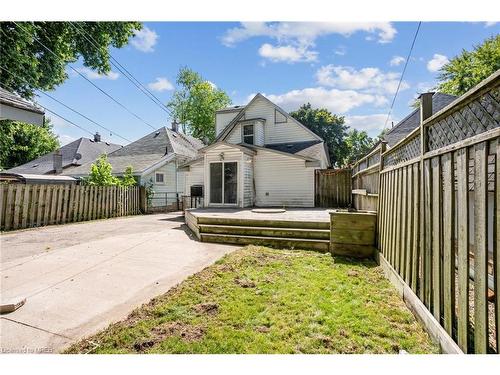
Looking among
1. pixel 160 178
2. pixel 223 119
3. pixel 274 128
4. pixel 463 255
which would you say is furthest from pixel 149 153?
pixel 463 255

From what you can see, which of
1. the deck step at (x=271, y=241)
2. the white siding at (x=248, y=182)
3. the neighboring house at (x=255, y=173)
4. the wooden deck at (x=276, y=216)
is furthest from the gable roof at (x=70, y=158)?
the deck step at (x=271, y=241)

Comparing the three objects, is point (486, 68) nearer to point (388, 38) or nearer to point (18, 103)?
point (388, 38)

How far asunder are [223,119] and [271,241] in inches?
517

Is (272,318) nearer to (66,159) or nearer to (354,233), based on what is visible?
(354,233)

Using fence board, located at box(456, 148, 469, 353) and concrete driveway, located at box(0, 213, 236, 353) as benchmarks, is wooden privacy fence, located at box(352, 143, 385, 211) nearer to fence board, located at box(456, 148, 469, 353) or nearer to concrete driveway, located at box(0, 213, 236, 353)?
fence board, located at box(456, 148, 469, 353)

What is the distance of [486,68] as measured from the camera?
1808cm

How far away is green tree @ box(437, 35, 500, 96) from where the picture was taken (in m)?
18.1

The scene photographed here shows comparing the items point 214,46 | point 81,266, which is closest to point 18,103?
point 81,266

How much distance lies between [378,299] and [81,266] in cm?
448

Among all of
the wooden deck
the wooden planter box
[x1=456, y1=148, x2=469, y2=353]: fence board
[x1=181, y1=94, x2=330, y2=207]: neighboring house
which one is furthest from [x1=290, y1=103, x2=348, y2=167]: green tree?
[x1=456, y1=148, x2=469, y2=353]: fence board

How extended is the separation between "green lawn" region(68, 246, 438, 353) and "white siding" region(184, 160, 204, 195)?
10.6 m

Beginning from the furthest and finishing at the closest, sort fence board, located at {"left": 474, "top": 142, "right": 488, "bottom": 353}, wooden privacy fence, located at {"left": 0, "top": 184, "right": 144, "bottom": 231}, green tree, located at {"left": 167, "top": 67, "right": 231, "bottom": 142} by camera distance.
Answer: green tree, located at {"left": 167, "top": 67, "right": 231, "bottom": 142} → wooden privacy fence, located at {"left": 0, "top": 184, "right": 144, "bottom": 231} → fence board, located at {"left": 474, "top": 142, "right": 488, "bottom": 353}

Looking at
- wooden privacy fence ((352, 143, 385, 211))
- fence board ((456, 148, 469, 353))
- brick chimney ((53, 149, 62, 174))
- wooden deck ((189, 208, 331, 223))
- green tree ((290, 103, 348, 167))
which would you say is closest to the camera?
fence board ((456, 148, 469, 353))

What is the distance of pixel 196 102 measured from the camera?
34531 millimetres
